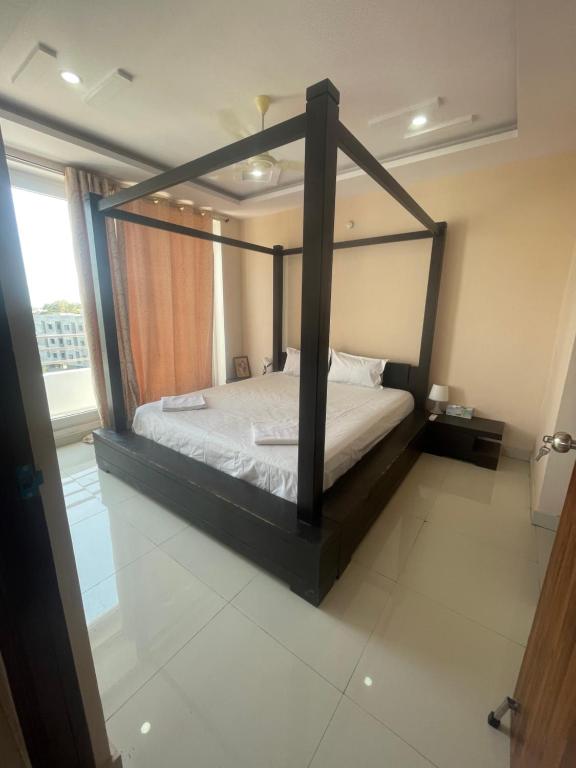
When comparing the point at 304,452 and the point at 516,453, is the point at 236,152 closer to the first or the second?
the point at 304,452

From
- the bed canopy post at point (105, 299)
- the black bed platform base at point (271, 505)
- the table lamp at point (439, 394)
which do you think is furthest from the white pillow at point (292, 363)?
the bed canopy post at point (105, 299)

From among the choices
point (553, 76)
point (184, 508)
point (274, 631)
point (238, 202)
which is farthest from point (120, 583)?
point (238, 202)

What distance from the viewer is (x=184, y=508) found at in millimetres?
1972

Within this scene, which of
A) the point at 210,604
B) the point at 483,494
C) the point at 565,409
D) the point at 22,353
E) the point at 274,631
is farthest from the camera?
the point at 483,494

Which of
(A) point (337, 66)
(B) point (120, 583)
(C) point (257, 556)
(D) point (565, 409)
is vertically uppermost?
(A) point (337, 66)

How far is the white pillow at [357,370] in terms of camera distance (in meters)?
3.23

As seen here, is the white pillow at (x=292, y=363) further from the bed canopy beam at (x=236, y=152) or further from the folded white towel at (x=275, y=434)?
the bed canopy beam at (x=236, y=152)

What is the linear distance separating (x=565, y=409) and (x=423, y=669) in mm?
1659

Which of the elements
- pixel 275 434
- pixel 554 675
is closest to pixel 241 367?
pixel 275 434

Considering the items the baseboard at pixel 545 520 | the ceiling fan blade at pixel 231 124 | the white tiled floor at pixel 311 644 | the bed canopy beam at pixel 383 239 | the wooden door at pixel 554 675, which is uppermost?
the ceiling fan blade at pixel 231 124

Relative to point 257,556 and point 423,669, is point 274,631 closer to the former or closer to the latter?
point 257,556

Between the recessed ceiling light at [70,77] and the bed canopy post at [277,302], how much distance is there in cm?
225

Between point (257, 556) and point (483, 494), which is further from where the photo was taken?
point (483, 494)

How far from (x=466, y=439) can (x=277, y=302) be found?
261 cm
